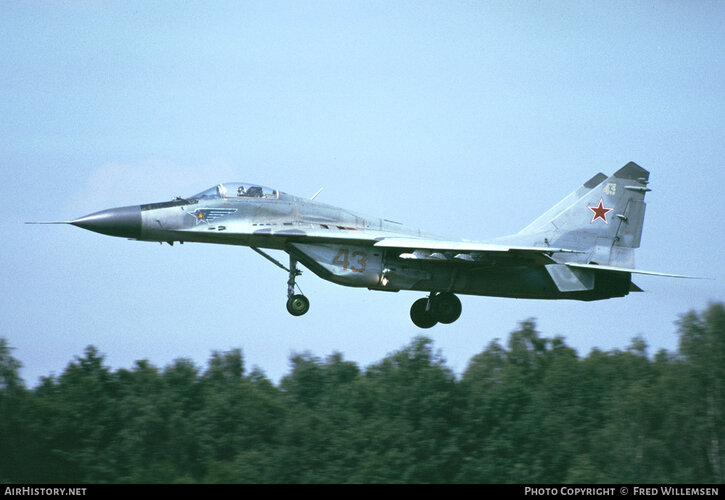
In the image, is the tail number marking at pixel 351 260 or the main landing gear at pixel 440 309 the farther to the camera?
the main landing gear at pixel 440 309

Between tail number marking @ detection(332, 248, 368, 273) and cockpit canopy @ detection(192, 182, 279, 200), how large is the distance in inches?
78.8

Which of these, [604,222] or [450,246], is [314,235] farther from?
[604,222]

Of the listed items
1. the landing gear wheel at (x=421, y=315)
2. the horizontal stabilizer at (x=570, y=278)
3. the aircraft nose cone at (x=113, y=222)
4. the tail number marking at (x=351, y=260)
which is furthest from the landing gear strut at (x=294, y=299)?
the horizontal stabilizer at (x=570, y=278)

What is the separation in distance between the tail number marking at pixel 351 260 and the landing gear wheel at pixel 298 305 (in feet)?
3.89

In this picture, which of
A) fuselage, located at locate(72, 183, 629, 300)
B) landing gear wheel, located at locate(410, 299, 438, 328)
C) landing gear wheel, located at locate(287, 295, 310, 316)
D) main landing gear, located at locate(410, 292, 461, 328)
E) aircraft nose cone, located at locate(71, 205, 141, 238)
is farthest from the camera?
landing gear wheel, located at locate(410, 299, 438, 328)

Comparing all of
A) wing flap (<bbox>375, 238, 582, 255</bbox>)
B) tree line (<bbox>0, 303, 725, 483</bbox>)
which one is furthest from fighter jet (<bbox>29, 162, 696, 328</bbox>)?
tree line (<bbox>0, 303, 725, 483</bbox>)

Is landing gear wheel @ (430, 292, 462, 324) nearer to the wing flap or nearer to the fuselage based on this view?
the fuselage

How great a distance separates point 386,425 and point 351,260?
24.9 meters

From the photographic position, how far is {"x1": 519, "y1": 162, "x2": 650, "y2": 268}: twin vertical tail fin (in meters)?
25.1

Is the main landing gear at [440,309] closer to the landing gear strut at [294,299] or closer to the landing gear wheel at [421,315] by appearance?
the landing gear wheel at [421,315]

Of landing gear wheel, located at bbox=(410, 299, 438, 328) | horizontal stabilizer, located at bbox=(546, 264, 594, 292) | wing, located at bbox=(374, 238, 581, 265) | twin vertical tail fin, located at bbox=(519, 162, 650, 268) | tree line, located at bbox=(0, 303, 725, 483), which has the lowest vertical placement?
tree line, located at bbox=(0, 303, 725, 483)

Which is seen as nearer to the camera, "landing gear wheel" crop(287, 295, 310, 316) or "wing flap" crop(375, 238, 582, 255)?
"wing flap" crop(375, 238, 582, 255)

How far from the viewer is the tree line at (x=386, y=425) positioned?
4259 cm

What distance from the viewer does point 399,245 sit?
72.5 ft
